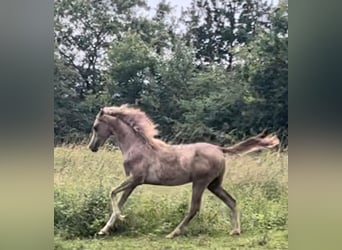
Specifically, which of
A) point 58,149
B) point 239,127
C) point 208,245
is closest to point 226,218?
point 208,245

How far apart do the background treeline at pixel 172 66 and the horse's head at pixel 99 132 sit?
0.14 ft

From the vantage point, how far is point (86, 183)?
393 centimetres

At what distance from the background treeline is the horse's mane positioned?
39mm

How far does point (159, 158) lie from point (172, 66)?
0.54 meters

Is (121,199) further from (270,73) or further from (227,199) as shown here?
(270,73)

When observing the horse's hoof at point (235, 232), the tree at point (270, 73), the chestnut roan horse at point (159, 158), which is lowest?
the horse's hoof at point (235, 232)

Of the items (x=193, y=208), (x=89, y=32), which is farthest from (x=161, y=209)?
(x=89, y=32)

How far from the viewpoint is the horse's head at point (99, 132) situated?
392cm

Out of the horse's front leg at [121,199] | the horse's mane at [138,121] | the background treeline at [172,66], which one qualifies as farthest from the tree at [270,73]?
the horse's front leg at [121,199]

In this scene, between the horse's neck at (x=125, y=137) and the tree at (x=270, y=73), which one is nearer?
the tree at (x=270, y=73)

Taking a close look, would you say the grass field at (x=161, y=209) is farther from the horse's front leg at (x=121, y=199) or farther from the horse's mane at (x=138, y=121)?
the horse's mane at (x=138, y=121)

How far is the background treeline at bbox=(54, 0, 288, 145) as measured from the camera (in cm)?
388
